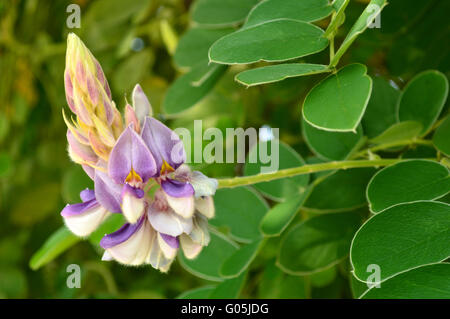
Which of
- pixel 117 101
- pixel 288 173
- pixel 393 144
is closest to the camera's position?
pixel 288 173

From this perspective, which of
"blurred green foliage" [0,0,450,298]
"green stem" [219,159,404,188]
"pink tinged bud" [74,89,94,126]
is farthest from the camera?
"blurred green foliage" [0,0,450,298]

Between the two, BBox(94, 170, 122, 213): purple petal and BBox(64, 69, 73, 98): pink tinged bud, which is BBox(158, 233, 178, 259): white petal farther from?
BBox(64, 69, 73, 98): pink tinged bud

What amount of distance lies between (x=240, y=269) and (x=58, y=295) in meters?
0.47

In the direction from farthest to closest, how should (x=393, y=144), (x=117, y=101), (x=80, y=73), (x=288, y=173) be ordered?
1. (x=117, y=101)
2. (x=393, y=144)
3. (x=288, y=173)
4. (x=80, y=73)

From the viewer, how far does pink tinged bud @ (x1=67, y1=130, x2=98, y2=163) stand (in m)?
0.54

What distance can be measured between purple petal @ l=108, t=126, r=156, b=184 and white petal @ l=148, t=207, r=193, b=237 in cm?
5

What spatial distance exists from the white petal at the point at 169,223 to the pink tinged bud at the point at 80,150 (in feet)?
0.28

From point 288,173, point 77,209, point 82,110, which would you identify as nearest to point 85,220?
point 77,209

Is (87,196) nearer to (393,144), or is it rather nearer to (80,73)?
(80,73)

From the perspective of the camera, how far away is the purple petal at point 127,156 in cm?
52

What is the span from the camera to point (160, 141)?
0.56 metres

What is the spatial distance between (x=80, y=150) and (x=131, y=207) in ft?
0.28

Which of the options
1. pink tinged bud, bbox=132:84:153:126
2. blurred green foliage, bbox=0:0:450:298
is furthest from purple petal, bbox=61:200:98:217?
blurred green foliage, bbox=0:0:450:298
